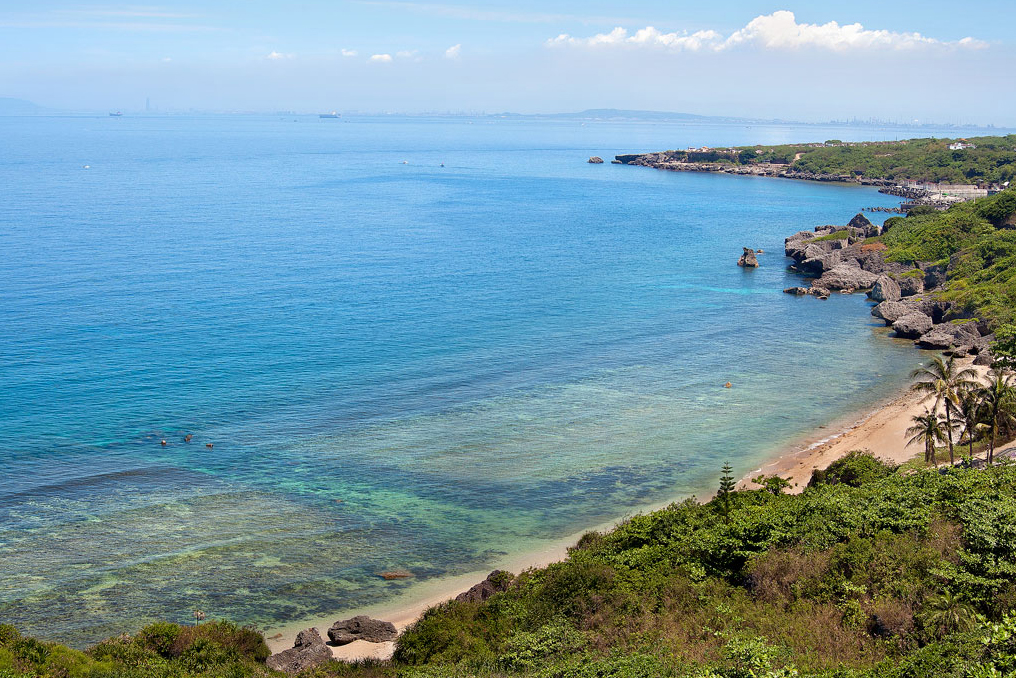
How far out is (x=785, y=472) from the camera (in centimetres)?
4531

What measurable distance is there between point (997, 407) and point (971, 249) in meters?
58.0

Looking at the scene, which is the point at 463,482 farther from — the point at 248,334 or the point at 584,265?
the point at 584,265

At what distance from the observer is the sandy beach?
103 ft

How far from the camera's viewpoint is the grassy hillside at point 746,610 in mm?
21062

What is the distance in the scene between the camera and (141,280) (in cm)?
8281

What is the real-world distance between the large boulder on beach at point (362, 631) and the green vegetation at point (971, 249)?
5674cm

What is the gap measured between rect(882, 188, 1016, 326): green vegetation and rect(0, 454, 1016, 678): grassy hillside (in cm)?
4490

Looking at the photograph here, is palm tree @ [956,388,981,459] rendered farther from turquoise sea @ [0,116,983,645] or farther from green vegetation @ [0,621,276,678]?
green vegetation @ [0,621,276,678]

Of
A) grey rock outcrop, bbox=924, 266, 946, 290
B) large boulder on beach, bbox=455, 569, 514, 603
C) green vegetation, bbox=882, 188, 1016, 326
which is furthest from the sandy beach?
grey rock outcrop, bbox=924, 266, 946, 290

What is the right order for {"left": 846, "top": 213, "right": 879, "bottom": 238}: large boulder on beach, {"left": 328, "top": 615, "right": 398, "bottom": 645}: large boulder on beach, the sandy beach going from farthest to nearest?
{"left": 846, "top": 213, "right": 879, "bottom": 238}: large boulder on beach → the sandy beach → {"left": 328, "top": 615, "right": 398, "bottom": 645}: large boulder on beach

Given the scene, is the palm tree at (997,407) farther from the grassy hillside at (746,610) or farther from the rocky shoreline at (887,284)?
the rocky shoreline at (887,284)

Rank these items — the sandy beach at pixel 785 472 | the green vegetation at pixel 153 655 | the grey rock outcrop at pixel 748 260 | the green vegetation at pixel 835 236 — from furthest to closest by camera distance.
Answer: the green vegetation at pixel 835 236 → the grey rock outcrop at pixel 748 260 → the sandy beach at pixel 785 472 → the green vegetation at pixel 153 655

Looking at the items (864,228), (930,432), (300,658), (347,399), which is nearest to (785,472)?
(930,432)

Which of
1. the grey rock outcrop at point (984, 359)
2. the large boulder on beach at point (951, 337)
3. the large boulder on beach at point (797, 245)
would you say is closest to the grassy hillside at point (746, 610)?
the grey rock outcrop at point (984, 359)
